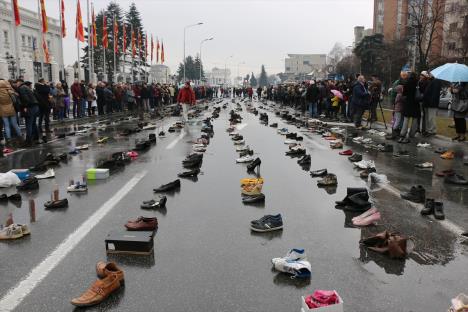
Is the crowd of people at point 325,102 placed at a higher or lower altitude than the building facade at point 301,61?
lower

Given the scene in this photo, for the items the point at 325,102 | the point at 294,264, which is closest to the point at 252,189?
the point at 294,264

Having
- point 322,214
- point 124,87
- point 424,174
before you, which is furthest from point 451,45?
point 322,214

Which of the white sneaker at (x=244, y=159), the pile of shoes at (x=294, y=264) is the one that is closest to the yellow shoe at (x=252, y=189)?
the pile of shoes at (x=294, y=264)

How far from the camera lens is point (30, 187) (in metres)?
8.36

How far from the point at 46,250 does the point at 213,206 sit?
2658 mm

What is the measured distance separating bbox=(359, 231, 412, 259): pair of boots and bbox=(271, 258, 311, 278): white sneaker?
1.06 metres

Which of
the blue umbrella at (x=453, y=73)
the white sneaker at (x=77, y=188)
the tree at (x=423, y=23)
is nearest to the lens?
the white sneaker at (x=77, y=188)

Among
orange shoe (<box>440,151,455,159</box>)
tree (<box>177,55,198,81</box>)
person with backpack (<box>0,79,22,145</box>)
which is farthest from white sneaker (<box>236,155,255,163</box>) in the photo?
tree (<box>177,55,198,81</box>)

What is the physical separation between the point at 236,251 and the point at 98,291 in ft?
5.48

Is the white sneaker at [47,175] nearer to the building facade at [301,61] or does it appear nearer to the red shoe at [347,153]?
the red shoe at [347,153]

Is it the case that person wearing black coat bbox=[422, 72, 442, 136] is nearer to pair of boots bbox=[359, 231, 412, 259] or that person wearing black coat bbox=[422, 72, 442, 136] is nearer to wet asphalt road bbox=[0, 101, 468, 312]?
wet asphalt road bbox=[0, 101, 468, 312]

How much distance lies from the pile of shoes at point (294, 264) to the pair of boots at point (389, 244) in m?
1.02

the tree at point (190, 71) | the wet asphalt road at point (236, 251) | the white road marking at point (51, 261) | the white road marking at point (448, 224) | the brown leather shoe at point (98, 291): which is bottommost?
the white road marking at point (448, 224)

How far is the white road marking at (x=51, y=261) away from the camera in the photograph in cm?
403
